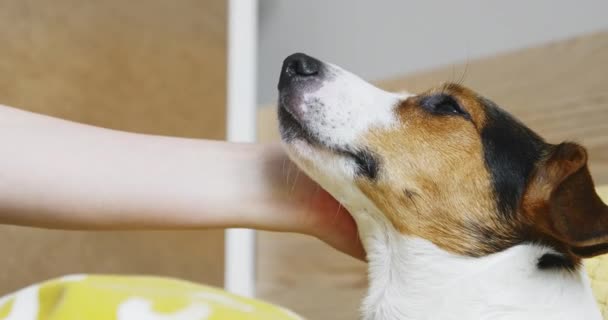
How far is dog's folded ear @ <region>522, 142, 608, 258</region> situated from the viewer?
964 mm

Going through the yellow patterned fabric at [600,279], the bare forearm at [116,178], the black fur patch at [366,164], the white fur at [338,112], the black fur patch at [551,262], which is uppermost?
the white fur at [338,112]

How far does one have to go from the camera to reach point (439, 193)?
1.10 meters

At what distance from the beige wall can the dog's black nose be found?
114 centimetres

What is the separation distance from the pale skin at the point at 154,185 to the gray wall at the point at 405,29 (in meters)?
0.84

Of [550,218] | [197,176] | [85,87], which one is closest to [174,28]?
[85,87]

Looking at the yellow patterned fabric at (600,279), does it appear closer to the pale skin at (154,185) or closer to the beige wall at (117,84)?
the pale skin at (154,185)

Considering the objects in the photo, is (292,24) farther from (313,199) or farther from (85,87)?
(313,199)

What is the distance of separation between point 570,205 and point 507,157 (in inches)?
6.2

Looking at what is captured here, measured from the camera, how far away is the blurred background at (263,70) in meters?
1.75

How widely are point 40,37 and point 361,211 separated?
4.23ft

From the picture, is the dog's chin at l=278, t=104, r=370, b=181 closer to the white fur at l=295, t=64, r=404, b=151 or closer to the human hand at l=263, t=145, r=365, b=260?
the white fur at l=295, t=64, r=404, b=151

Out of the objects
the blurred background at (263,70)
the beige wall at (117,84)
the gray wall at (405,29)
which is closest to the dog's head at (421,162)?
the blurred background at (263,70)

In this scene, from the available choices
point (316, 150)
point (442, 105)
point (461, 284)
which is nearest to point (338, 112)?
point (316, 150)

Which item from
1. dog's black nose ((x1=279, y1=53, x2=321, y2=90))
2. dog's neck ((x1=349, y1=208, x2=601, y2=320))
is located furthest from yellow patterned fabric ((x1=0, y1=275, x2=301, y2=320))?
dog's black nose ((x1=279, y1=53, x2=321, y2=90))
